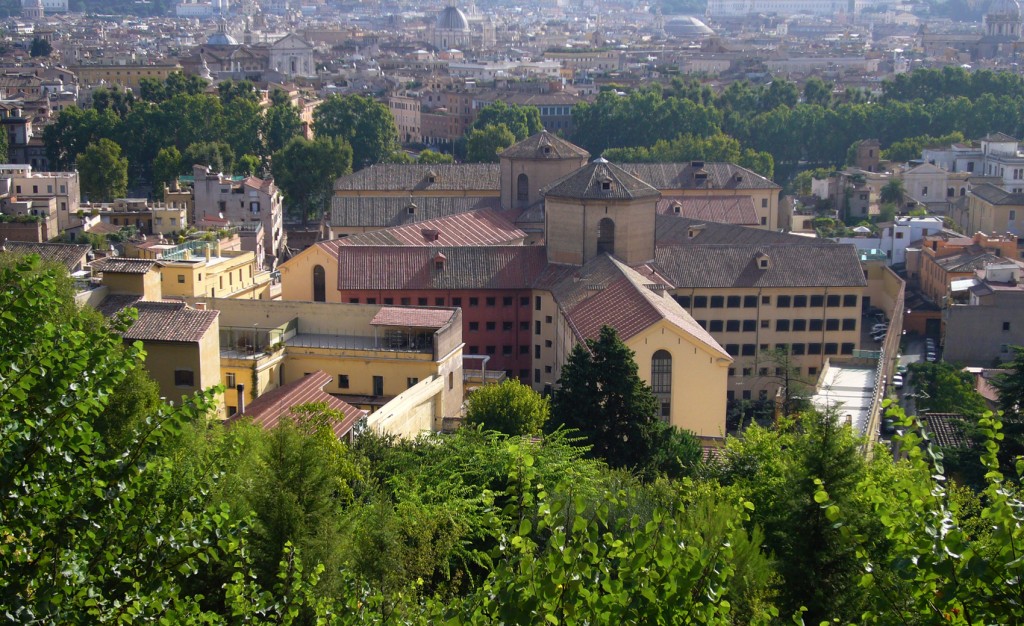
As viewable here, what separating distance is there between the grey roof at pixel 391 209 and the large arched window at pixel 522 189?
2.36ft

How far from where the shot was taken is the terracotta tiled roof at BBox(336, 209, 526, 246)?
1428 inches

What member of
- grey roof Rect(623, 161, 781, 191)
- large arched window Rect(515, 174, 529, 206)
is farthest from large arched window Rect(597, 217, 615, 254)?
grey roof Rect(623, 161, 781, 191)

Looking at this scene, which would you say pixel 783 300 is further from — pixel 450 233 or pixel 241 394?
pixel 241 394

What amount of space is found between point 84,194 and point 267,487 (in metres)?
48.3

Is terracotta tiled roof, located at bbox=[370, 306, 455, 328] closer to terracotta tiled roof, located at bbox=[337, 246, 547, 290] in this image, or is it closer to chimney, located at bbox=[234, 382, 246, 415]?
chimney, located at bbox=[234, 382, 246, 415]

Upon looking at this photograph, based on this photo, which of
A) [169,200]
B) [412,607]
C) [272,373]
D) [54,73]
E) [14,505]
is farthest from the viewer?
[54,73]

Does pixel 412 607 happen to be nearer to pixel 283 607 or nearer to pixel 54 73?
pixel 283 607

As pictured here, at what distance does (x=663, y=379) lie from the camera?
27.0 m

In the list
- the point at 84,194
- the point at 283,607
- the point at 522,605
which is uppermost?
the point at 522,605

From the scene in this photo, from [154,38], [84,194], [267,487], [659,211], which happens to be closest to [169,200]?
[84,194]

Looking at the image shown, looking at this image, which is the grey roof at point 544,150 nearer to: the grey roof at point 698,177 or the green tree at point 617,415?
the grey roof at point 698,177

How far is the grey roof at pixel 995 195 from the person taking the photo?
49656 millimetres

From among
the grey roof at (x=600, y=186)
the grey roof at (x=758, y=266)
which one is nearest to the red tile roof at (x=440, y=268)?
the grey roof at (x=600, y=186)

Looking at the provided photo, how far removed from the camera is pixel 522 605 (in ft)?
27.3
